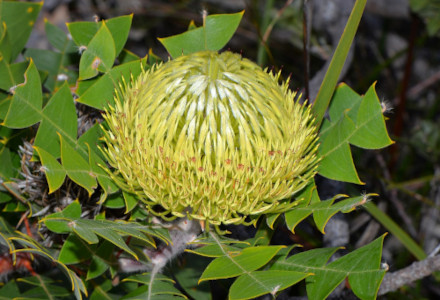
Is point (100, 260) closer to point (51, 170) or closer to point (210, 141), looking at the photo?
point (51, 170)

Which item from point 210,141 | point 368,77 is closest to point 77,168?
point 210,141

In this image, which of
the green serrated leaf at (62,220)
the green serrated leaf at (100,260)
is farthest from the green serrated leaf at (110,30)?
the green serrated leaf at (100,260)

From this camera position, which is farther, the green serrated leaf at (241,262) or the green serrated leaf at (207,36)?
the green serrated leaf at (207,36)

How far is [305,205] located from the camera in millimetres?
1613

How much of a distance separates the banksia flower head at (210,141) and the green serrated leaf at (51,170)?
160 mm

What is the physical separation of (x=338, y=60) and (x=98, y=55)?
2.73 ft

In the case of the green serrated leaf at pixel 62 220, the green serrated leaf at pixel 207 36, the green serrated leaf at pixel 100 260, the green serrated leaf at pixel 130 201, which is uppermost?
the green serrated leaf at pixel 207 36

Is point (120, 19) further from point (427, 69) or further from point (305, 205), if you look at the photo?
point (427, 69)

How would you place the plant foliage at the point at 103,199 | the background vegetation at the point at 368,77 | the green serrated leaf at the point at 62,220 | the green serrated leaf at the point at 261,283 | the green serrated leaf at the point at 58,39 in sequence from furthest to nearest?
1. the background vegetation at the point at 368,77
2. the green serrated leaf at the point at 58,39
3. the green serrated leaf at the point at 62,220
4. the plant foliage at the point at 103,199
5. the green serrated leaf at the point at 261,283

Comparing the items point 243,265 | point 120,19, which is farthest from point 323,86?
point 120,19

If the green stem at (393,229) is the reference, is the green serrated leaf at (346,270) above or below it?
above

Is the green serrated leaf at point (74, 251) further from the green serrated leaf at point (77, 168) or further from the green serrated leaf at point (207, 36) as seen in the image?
the green serrated leaf at point (207, 36)

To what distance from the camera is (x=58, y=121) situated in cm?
174

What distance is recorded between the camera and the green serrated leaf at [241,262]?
1.41 meters
